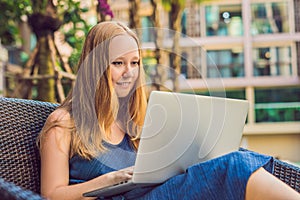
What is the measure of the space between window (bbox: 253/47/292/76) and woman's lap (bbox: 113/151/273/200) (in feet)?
42.4

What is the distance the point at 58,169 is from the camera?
1.45 metres

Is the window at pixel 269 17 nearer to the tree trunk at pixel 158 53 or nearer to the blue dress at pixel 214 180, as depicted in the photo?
the tree trunk at pixel 158 53

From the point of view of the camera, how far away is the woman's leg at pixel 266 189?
1.21 m

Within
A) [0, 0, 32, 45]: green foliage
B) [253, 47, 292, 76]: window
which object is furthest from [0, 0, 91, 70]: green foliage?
[253, 47, 292, 76]: window

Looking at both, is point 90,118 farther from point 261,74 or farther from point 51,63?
point 261,74

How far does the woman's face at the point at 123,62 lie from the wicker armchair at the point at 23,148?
0.81ft

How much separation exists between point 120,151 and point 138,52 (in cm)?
29

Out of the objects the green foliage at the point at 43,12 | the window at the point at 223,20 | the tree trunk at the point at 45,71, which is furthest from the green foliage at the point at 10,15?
the window at the point at 223,20

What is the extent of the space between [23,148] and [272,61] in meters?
13.0

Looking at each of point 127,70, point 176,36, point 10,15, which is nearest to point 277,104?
point 176,36

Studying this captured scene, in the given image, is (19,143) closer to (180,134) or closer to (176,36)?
(180,134)

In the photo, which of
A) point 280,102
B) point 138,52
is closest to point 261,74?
→ point 280,102

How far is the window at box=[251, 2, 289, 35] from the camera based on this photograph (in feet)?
45.8

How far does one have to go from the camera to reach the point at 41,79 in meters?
3.49
